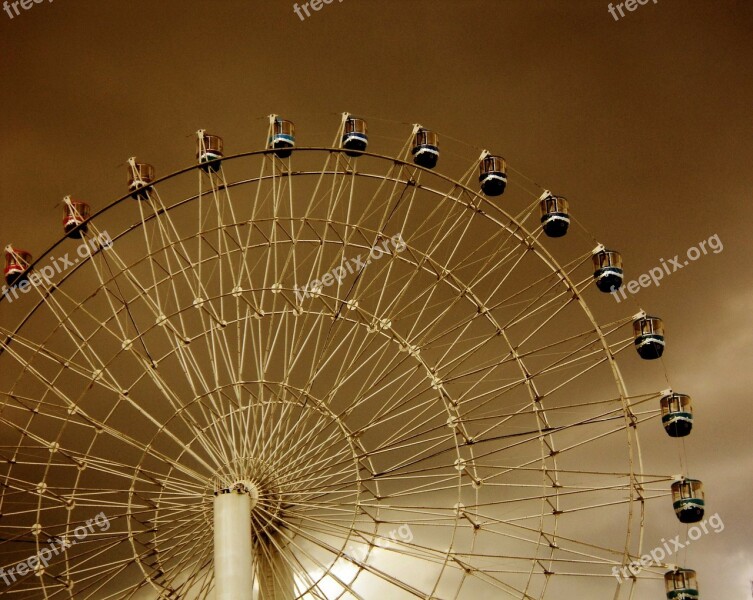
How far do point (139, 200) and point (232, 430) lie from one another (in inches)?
294

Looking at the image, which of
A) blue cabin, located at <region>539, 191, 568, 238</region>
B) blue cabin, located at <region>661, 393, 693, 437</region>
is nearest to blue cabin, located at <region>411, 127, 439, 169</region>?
blue cabin, located at <region>539, 191, 568, 238</region>

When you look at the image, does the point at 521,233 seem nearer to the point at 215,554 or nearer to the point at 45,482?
the point at 215,554

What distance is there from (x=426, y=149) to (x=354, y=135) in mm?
2089

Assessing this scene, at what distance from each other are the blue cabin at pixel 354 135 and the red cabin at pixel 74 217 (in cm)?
781

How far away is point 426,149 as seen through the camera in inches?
1206

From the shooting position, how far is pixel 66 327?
1185 inches

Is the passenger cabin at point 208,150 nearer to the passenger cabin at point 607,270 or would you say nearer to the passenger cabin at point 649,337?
the passenger cabin at point 607,270

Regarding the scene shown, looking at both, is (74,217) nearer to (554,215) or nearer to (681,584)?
(554,215)

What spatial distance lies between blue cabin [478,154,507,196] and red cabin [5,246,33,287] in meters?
13.6

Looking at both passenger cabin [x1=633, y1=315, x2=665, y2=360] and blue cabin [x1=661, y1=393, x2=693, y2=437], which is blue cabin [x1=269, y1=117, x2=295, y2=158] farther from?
blue cabin [x1=661, y1=393, x2=693, y2=437]

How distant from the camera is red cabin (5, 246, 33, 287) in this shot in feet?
105

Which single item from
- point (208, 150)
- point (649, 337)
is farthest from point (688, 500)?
point (208, 150)

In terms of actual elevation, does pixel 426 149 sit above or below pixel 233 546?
above

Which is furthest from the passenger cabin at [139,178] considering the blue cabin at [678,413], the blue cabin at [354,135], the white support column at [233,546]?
the blue cabin at [678,413]
